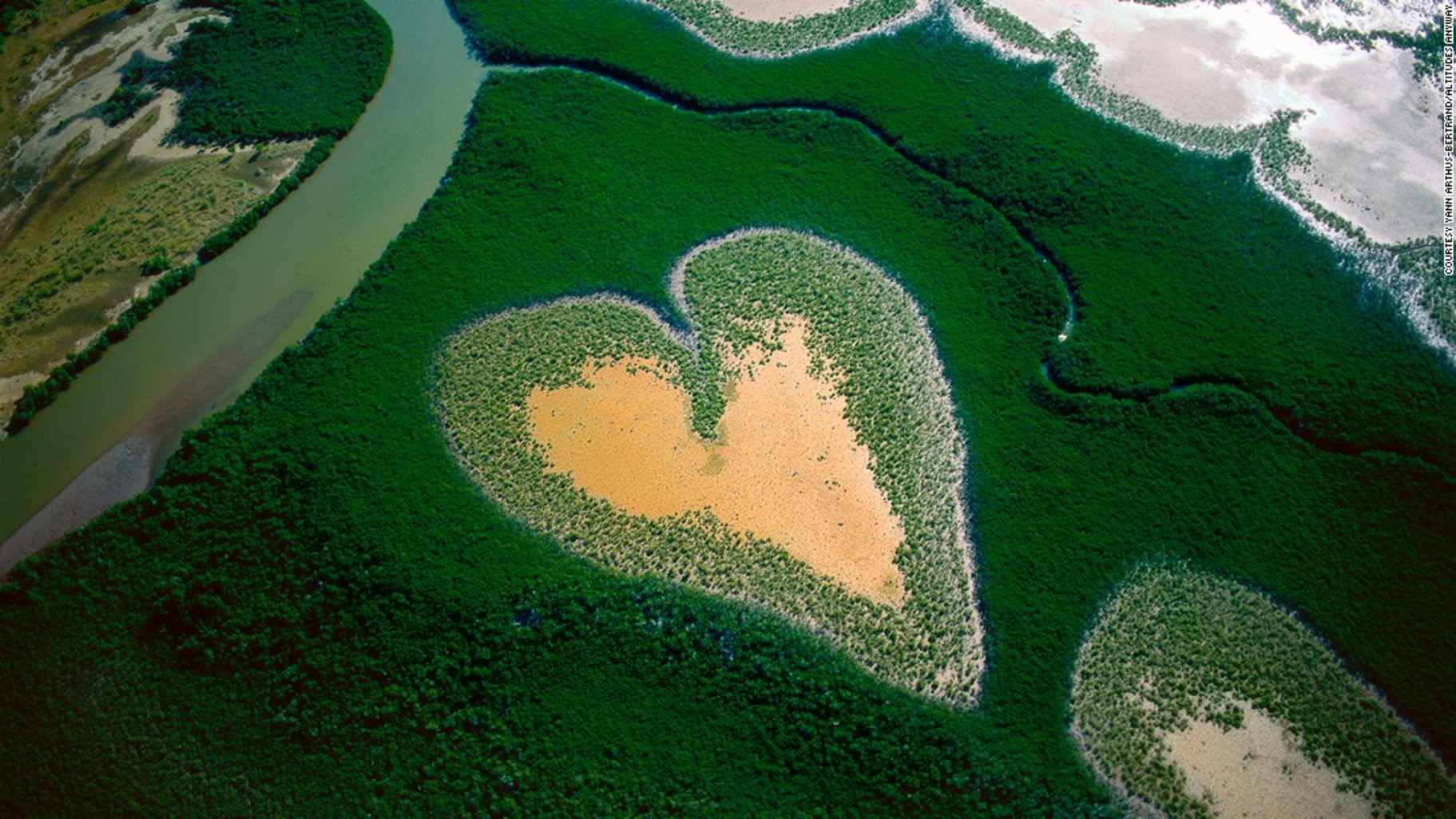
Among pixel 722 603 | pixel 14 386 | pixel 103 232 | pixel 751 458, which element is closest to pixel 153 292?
pixel 103 232

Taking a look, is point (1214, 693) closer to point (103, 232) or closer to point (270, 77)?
point (103, 232)

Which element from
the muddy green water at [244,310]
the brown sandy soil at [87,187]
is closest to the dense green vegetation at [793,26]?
the muddy green water at [244,310]

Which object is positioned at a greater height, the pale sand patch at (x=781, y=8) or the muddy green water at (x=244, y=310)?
the pale sand patch at (x=781, y=8)

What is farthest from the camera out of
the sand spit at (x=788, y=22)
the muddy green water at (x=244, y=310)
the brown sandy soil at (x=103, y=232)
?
the sand spit at (x=788, y=22)

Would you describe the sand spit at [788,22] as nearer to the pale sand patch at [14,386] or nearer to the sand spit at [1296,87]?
the sand spit at [1296,87]

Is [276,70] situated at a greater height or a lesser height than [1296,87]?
lesser

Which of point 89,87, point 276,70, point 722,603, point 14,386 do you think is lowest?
point 14,386

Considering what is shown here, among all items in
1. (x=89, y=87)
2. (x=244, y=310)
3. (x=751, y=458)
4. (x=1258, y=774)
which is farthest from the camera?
(x=89, y=87)

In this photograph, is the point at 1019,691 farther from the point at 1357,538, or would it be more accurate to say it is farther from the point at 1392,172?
the point at 1392,172
